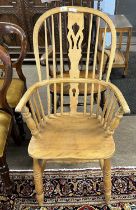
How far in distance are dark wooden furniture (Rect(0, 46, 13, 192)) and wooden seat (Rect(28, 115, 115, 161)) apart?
20cm

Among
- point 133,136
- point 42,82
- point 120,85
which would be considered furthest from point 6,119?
point 120,85

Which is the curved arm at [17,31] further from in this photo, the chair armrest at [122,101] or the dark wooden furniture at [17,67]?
the chair armrest at [122,101]

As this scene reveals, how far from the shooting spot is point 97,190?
163 centimetres

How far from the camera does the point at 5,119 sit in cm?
Answer: 155

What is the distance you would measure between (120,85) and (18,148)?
1.39m

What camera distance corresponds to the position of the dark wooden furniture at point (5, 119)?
1.36m

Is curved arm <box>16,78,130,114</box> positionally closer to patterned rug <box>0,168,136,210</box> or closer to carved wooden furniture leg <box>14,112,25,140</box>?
carved wooden furniture leg <box>14,112,25,140</box>

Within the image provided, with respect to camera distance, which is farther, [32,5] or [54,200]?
[32,5]

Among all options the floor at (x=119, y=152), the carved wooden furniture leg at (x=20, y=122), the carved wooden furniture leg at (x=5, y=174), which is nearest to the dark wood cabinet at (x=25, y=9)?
the carved wooden furniture leg at (x=20, y=122)

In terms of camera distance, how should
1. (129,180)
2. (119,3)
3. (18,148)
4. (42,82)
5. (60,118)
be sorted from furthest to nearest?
(119,3), (18,148), (129,180), (60,118), (42,82)

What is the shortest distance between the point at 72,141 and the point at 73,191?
0.47 m

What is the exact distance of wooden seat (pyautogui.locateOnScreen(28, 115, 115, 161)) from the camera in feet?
4.17

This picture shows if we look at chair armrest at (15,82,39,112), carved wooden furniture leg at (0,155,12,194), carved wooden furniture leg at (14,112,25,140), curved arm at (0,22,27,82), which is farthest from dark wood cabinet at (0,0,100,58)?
carved wooden furniture leg at (0,155,12,194)

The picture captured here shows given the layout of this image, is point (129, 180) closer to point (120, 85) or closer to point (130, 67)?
point (120, 85)
